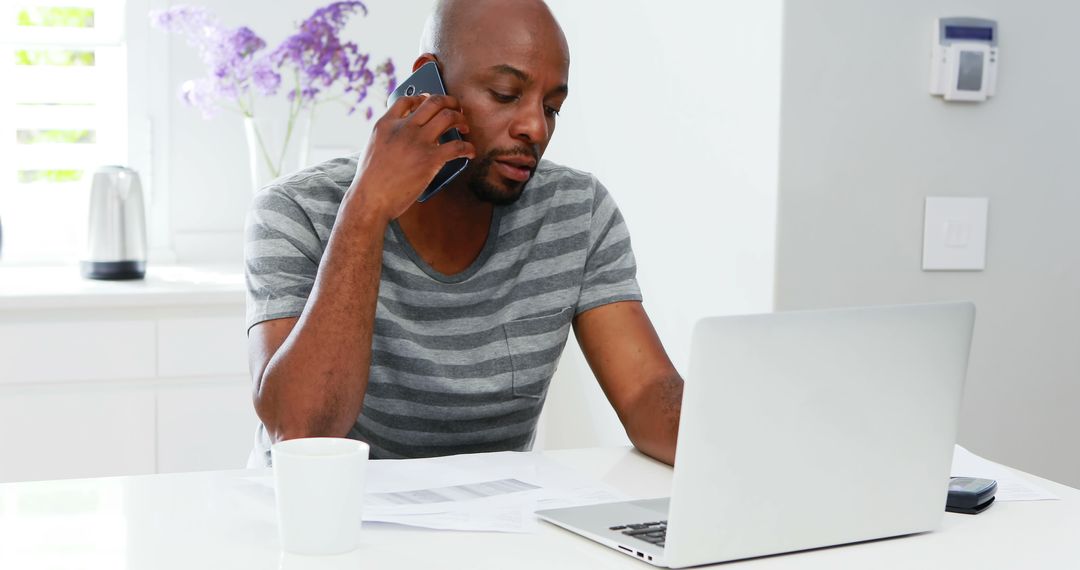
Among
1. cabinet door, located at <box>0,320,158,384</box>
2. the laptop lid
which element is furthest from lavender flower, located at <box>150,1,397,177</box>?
the laptop lid

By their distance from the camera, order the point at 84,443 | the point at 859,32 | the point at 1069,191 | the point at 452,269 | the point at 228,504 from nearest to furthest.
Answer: the point at 228,504, the point at 452,269, the point at 859,32, the point at 1069,191, the point at 84,443

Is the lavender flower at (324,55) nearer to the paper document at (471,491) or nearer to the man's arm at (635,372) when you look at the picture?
the man's arm at (635,372)

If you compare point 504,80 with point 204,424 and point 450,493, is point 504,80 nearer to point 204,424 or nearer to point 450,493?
point 450,493

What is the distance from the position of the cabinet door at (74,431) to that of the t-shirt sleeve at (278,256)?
1061mm

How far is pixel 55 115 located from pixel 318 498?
224 centimetres

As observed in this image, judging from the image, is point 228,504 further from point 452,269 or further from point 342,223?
point 452,269

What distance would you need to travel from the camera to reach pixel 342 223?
1.30 metres

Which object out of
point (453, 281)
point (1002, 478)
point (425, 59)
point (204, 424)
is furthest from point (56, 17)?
point (1002, 478)

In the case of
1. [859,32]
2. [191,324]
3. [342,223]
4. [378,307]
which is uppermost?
[859,32]

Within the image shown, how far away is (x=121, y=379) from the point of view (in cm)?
229

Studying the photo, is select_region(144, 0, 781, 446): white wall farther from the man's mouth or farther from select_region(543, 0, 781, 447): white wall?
the man's mouth

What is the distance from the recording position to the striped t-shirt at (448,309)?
1371 millimetres

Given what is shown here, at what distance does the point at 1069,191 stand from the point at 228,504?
4.77ft

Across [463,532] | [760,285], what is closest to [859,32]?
[760,285]
